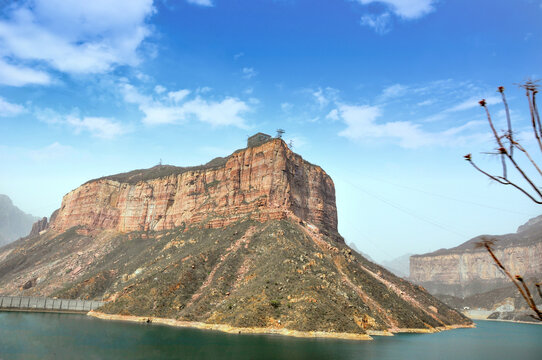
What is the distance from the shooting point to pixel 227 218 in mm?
99125

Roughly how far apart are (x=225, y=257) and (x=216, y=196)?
3396 cm

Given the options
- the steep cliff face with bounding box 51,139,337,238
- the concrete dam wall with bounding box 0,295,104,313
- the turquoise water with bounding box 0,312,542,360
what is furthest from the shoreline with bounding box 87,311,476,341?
the steep cliff face with bounding box 51,139,337,238

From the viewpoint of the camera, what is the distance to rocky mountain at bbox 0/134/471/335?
201 feet

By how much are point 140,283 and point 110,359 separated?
138 ft

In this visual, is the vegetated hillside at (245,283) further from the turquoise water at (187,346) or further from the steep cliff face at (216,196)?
the steep cliff face at (216,196)

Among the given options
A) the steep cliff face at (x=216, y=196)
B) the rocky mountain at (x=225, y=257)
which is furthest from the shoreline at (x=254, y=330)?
the steep cliff face at (x=216, y=196)

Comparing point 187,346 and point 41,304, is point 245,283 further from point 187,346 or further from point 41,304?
point 41,304

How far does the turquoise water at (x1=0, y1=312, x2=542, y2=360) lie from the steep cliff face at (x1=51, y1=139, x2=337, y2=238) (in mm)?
41890

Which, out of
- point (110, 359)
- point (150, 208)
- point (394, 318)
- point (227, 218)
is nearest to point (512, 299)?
point (394, 318)

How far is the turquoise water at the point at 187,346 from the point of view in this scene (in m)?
37.8

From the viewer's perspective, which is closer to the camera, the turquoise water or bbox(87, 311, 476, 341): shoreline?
the turquoise water

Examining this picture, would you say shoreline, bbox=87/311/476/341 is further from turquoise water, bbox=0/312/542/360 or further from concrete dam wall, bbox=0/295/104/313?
concrete dam wall, bbox=0/295/104/313

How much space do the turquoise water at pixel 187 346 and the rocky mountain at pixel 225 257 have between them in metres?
6.30

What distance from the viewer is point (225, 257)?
8000cm
